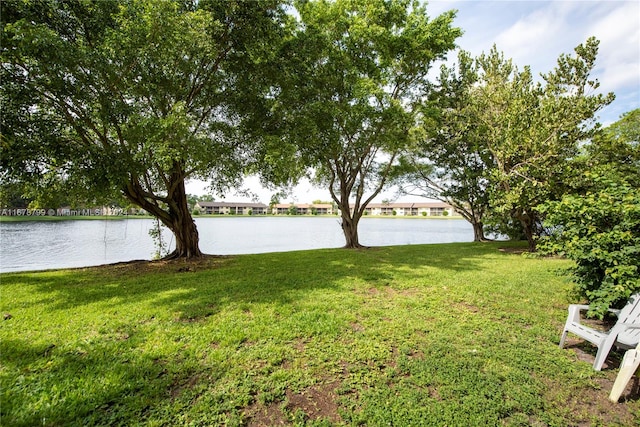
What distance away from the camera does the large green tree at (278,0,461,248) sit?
10.3 metres

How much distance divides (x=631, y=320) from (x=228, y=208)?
317ft

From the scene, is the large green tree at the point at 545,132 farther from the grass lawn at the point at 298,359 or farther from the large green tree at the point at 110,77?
the large green tree at the point at 110,77

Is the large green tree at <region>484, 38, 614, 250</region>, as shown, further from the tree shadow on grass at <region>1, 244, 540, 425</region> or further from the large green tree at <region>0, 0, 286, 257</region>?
the large green tree at <region>0, 0, 286, 257</region>

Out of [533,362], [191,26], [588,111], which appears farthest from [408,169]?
[533,362]

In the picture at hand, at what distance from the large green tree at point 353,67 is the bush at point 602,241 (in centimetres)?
718

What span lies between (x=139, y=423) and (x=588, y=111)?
13.6 metres

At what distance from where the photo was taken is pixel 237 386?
9.53 ft

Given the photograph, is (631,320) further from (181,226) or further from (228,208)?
(228,208)

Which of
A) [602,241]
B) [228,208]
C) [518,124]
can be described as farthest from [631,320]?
[228,208]

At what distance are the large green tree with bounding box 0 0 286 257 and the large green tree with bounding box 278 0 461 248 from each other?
77.9 inches

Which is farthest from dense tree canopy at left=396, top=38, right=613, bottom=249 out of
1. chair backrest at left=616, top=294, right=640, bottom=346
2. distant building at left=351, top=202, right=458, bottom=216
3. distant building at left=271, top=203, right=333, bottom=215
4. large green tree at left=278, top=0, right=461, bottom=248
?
distant building at left=271, top=203, right=333, bottom=215

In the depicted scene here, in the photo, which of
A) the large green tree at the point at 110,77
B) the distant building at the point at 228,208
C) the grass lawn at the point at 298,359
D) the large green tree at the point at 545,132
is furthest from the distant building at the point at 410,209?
the grass lawn at the point at 298,359

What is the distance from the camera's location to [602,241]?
410cm

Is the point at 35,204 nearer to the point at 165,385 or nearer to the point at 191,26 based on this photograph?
the point at 191,26
